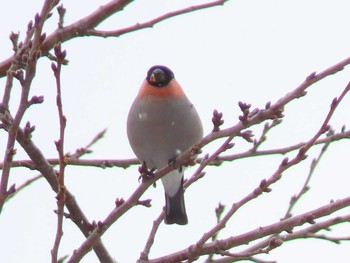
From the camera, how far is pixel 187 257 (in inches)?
130

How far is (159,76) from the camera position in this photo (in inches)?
197

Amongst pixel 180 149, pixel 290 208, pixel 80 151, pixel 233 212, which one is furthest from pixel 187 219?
pixel 233 212

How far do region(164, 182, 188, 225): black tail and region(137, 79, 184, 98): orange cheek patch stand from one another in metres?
0.72

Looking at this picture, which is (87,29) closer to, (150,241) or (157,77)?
(150,241)

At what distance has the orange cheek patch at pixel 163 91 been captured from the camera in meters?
4.77

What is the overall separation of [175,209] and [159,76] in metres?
0.91

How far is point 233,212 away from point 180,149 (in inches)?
56.5

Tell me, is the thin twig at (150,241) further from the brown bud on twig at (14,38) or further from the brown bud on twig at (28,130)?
the brown bud on twig at (14,38)

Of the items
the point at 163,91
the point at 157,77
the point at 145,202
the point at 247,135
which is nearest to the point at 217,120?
the point at 247,135

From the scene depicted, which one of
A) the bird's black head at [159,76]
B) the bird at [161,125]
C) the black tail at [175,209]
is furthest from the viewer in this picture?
the black tail at [175,209]

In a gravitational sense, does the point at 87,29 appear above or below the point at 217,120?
above

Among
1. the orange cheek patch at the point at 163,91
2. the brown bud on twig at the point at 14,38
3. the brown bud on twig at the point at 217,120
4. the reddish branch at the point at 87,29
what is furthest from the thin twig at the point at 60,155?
the orange cheek patch at the point at 163,91

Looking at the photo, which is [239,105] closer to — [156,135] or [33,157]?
[33,157]

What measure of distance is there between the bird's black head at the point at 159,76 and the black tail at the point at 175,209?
739 mm
